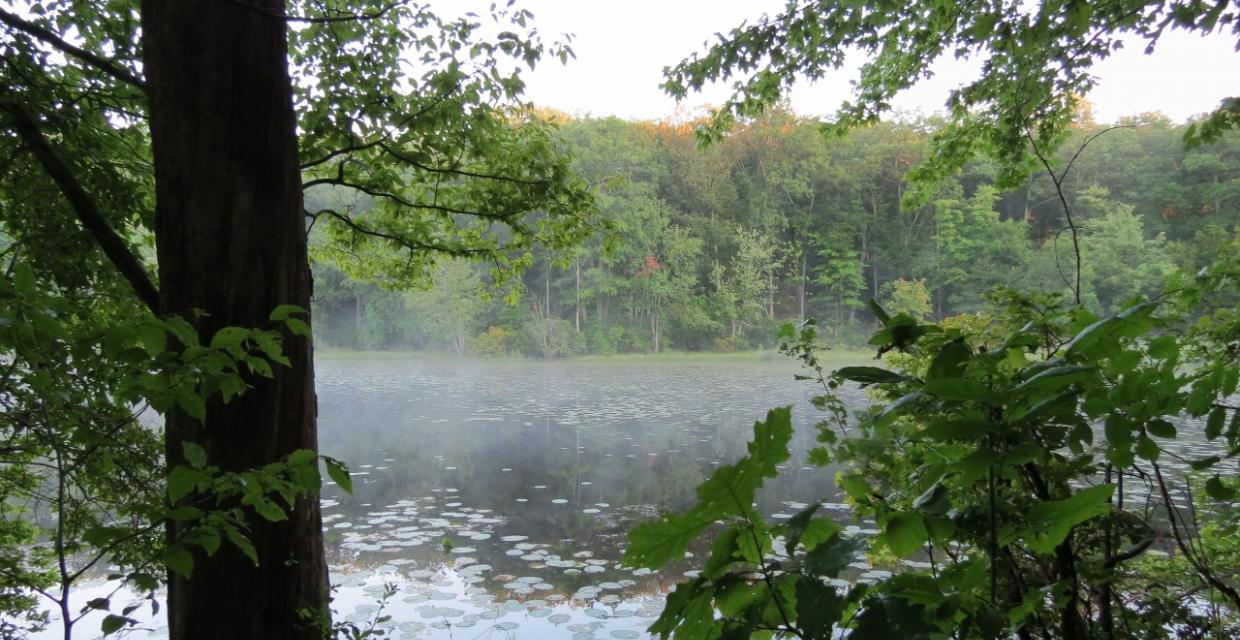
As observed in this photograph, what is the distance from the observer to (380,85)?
3502 millimetres

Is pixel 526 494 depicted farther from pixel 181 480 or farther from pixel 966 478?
pixel 966 478

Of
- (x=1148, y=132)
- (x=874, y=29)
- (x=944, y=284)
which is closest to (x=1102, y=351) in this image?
(x=874, y=29)

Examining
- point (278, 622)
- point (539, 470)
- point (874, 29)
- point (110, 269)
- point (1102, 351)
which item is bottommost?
point (539, 470)

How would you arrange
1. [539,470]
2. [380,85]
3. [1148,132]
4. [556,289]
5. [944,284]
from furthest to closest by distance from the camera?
[556,289] → [1148,132] → [944,284] → [539,470] → [380,85]

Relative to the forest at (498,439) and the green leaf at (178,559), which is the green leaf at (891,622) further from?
the green leaf at (178,559)

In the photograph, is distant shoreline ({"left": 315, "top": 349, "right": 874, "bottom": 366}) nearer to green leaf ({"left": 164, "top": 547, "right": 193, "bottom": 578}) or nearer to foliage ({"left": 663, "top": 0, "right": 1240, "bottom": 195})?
foliage ({"left": 663, "top": 0, "right": 1240, "bottom": 195})

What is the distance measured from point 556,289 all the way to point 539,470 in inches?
1029

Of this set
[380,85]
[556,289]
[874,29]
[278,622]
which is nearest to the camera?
[278,622]

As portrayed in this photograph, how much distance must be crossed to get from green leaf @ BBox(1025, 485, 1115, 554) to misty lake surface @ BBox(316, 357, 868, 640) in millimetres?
193

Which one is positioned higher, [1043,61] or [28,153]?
[1043,61]

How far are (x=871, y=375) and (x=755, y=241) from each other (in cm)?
3396

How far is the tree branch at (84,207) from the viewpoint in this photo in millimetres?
1693

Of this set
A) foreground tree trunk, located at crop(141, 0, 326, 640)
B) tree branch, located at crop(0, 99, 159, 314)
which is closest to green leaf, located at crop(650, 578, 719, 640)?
foreground tree trunk, located at crop(141, 0, 326, 640)

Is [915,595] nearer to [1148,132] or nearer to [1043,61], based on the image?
[1043,61]
